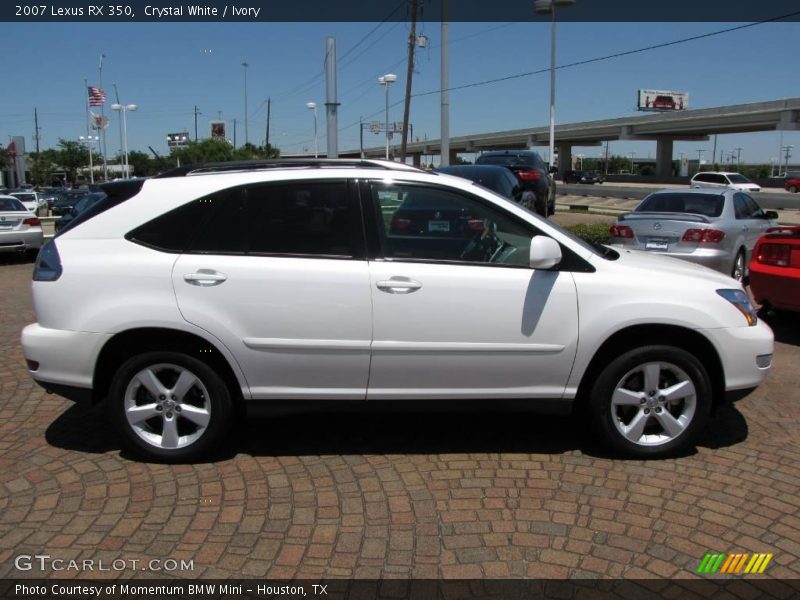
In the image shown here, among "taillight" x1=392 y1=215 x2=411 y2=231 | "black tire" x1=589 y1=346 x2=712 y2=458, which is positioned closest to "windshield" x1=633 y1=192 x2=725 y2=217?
"black tire" x1=589 y1=346 x2=712 y2=458

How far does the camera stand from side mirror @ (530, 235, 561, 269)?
159 inches

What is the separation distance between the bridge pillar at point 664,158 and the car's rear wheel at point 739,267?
70.6 m

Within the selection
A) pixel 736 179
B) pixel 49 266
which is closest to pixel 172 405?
pixel 49 266

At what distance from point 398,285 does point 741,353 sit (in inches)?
83.5

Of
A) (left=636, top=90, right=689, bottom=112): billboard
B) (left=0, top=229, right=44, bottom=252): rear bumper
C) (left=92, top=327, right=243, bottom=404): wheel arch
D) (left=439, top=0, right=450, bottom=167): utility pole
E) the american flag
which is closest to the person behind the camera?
(left=92, top=327, right=243, bottom=404): wheel arch

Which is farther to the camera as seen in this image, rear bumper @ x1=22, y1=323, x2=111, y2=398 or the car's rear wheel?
the car's rear wheel

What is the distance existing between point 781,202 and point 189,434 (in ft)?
112

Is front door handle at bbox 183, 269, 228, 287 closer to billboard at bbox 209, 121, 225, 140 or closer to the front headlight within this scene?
the front headlight

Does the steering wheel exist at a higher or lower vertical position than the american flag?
lower

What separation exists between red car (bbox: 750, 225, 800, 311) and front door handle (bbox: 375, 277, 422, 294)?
493 cm

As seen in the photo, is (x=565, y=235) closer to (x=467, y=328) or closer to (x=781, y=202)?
(x=467, y=328)

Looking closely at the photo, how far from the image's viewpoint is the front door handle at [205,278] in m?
4.09

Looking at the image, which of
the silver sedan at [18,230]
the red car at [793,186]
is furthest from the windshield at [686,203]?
the red car at [793,186]

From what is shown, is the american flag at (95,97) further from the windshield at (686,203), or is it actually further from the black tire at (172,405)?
the black tire at (172,405)
